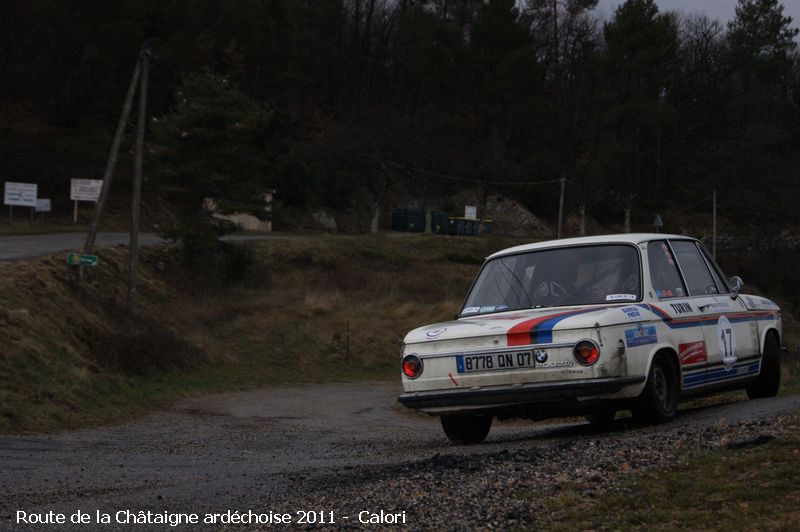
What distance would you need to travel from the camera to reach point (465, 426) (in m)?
10.1

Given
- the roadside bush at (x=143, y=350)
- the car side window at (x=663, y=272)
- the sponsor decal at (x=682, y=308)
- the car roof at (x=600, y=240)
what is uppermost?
the car roof at (x=600, y=240)

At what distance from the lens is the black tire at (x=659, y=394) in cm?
914

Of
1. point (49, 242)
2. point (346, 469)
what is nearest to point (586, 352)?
point (346, 469)

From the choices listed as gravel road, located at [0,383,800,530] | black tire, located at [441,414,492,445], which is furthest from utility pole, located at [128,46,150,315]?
black tire, located at [441,414,492,445]

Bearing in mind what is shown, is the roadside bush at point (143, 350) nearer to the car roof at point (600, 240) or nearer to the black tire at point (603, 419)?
the black tire at point (603, 419)

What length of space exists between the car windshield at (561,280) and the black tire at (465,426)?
40.1 inches

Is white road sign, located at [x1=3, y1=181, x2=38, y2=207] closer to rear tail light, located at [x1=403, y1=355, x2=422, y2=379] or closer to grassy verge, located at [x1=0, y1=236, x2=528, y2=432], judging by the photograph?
grassy verge, located at [x1=0, y1=236, x2=528, y2=432]

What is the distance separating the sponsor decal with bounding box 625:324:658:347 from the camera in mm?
8969

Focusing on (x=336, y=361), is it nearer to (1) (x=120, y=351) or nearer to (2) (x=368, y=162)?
(1) (x=120, y=351)

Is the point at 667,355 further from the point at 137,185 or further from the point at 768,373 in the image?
the point at 137,185

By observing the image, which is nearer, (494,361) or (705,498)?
(705,498)

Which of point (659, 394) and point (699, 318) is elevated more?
point (699, 318)

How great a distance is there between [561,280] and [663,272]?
1026 millimetres

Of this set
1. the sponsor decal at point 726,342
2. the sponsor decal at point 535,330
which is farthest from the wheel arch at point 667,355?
the sponsor decal at point 726,342
